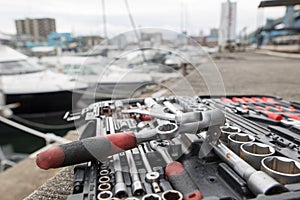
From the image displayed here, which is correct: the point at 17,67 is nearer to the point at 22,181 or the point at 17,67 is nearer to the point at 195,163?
the point at 22,181

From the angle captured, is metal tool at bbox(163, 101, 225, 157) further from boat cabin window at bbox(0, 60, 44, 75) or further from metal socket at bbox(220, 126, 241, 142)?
boat cabin window at bbox(0, 60, 44, 75)

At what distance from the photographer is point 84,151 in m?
0.74

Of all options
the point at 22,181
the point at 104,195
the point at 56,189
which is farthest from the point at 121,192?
the point at 22,181

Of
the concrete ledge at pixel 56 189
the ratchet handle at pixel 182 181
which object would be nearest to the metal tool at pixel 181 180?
the ratchet handle at pixel 182 181

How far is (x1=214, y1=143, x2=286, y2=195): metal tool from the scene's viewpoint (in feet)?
1.80

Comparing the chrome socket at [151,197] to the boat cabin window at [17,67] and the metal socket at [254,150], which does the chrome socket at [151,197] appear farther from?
the boat cabin window at [17,67]

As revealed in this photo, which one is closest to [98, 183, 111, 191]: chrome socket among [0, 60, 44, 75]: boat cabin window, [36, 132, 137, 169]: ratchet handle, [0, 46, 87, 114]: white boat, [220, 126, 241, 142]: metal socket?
[36, 132, 137, 169]: ratchet handle

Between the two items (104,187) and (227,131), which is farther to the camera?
(227,131)

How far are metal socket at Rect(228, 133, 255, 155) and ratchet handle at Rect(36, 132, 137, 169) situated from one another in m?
0.32

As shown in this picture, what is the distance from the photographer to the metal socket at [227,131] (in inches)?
35.1

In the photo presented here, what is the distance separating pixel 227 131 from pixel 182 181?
1.14 ft

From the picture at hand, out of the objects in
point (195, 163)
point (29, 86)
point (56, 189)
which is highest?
point (195, 163)

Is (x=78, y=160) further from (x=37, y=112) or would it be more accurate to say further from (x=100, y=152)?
(x=37, y=112)

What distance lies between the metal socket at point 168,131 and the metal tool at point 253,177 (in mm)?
164
